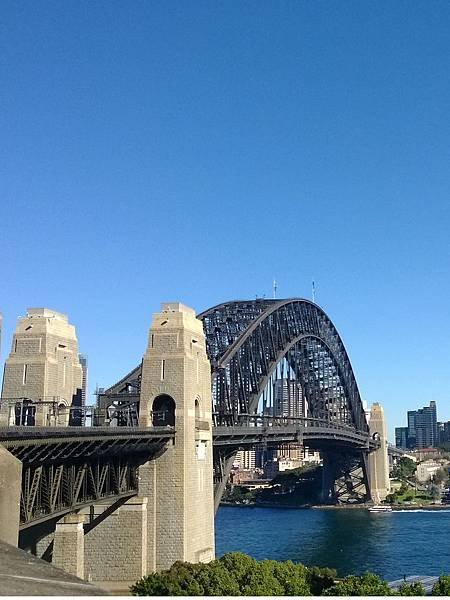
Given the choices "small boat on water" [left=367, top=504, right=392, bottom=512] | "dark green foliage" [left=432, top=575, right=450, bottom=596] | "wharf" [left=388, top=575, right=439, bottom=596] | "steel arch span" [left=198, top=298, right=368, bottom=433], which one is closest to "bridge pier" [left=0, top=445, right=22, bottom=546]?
"dark green foliage" [left=432, top=575, right=450, bottom=596]

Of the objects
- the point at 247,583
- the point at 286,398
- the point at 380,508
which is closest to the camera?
the point at 247,583

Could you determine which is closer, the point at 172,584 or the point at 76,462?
the point at 76,462

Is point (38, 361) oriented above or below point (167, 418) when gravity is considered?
above

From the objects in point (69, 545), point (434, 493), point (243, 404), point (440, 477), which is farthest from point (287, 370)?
point (440, 477)

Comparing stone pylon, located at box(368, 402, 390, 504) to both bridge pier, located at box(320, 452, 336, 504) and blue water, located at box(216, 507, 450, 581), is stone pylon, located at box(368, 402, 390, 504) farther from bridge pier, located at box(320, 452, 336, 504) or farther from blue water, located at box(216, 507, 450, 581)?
blue water, located at box(216, 507, 450, 581)

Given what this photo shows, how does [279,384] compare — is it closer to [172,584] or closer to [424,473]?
[172,584]

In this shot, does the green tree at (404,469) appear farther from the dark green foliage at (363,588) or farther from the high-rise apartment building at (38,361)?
the dark green foliage at (363,588)

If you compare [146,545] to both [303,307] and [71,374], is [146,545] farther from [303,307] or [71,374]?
[303,307]

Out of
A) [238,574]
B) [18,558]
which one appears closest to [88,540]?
[238,574]

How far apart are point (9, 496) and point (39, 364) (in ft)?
117

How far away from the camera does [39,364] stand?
169 ft

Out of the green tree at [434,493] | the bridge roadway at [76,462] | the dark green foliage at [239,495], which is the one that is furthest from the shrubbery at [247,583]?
the dark green foliage at [239,495]

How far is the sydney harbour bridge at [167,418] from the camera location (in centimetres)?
3572

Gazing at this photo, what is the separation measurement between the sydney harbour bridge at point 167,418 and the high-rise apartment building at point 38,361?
1.20 m
